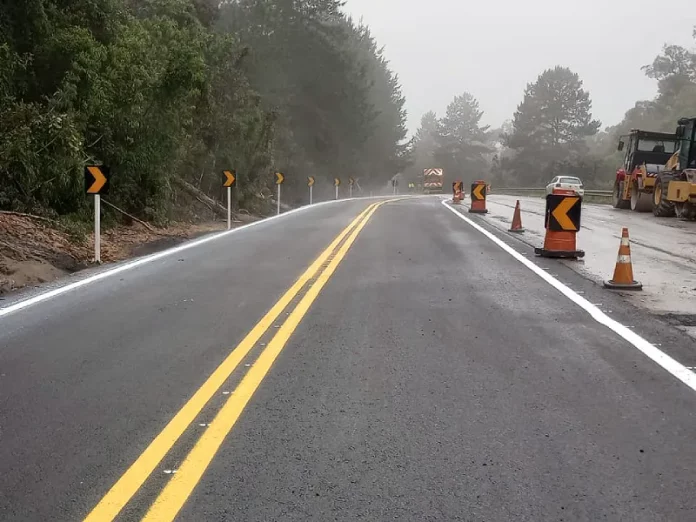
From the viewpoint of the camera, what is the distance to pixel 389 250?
1352 cm

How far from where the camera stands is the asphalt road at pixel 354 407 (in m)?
3.46

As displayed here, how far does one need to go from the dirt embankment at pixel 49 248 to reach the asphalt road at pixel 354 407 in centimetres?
172

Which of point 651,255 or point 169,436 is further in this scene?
point 651,255

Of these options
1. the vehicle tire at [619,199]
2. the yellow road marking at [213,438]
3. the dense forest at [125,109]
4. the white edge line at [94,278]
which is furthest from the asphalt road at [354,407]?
the vehicle tire at [619,199]

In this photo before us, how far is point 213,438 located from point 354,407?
3.38 feet

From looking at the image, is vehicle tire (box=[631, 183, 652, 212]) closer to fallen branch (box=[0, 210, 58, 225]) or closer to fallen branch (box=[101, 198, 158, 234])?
fallen branch (box=[101, 198, 158, 234])

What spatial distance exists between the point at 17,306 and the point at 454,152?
101580 millimetres

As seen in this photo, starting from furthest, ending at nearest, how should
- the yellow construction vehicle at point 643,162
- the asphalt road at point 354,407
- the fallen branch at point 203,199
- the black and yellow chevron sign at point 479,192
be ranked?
1. the yellow construction vehicle at point 643,162
2. the black and yellow chevron sign at point 479,192
3. the fallen branch at point 203,199
4. the asphalt road at point 354,407

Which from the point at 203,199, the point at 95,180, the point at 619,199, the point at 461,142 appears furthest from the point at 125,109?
the point at 461,142

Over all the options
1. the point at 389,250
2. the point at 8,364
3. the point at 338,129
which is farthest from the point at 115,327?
the point at 338,129

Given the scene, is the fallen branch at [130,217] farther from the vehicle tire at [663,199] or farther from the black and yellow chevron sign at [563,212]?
the vehicle tire at [663,199]

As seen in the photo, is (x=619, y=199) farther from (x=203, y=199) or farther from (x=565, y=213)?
(x=565, y=213)

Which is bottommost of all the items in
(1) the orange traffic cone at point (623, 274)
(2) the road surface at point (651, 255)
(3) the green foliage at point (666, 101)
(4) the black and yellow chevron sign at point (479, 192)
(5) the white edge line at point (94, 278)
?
(5) the white edge line at point (94, 278)

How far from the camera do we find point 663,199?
24.9 m
